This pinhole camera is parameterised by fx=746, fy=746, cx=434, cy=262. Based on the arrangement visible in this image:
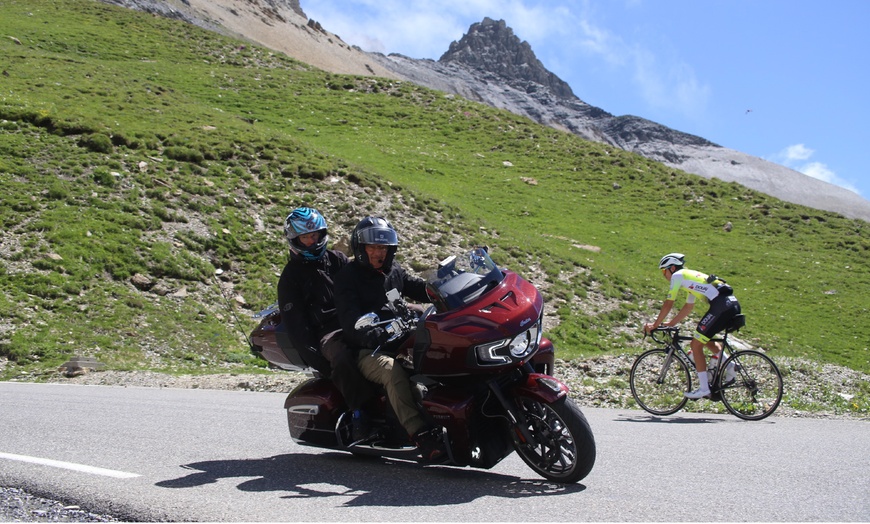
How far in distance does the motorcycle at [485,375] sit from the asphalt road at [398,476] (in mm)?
244

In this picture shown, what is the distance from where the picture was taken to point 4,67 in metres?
47.1

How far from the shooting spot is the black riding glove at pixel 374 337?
234 inches

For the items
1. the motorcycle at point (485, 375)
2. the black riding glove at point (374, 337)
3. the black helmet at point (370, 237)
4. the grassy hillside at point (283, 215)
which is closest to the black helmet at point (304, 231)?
the black helmet at point (370, 237)

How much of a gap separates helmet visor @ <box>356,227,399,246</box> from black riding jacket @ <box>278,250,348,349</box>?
666 mm

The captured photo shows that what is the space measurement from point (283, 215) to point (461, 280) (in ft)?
81.0

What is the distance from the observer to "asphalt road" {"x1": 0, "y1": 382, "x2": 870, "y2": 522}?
16.1 ft

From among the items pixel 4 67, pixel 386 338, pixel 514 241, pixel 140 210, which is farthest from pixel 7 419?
pixel 4 67

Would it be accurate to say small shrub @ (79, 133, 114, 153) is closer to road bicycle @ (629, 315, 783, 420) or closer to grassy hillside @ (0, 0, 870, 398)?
grassy hillside @ (0, 0, 870, 398)

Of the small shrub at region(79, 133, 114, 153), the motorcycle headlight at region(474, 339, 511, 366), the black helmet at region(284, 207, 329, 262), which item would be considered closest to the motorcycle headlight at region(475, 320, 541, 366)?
the motorcycle headlight at region(474, 339, 511, 366)

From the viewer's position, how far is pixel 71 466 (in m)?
6.12

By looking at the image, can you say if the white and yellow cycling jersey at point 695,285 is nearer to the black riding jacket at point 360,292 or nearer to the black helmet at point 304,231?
the black riding jacket at point 360,292

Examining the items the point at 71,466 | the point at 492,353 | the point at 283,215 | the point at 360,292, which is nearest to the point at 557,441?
the point at 492,353

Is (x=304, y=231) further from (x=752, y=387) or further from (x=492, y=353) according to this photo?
(x=752, y=387)

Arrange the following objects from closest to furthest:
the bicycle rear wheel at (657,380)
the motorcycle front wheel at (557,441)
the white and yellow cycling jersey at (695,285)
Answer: the motorcycle front wheel at (557,441) < the white and yellow cycling jersey at (695,285) < the bicycle rear wheel at (657,380)
